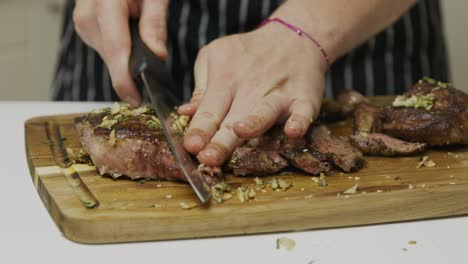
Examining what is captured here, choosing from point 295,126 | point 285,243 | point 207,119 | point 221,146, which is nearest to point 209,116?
point 207,119

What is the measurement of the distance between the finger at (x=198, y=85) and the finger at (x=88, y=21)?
34 centimetres

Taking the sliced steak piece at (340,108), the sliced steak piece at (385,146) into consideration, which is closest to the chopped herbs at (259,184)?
the sliced steak piece at (385,146)

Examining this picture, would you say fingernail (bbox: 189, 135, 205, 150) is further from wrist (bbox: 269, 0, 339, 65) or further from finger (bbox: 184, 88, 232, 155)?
wrist (bbox: 269, 0, 339, 65)

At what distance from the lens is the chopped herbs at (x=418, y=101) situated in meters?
1.88

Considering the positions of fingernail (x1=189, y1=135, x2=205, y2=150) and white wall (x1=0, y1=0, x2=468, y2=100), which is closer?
fingernail (x1=189, y1=135, x2=205, y2=150)

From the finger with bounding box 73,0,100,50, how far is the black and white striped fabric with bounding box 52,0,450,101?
400 millimetres

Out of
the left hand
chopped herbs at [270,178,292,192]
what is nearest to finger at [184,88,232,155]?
the left hand

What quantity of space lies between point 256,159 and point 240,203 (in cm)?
19

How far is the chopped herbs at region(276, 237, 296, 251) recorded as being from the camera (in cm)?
138

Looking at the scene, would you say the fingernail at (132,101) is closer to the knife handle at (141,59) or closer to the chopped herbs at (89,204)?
the knife handle at (141,59)

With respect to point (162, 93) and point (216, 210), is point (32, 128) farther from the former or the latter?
point (216, 210)

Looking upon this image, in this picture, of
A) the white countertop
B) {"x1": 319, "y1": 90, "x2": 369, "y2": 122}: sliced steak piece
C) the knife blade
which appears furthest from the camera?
{"x1": 319, "y1": 90, "x2": 369, "y2": 122}: sliced steak piece

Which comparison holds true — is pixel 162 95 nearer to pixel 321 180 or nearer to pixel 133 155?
pixel 133 155

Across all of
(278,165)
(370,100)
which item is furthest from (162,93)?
(370,100)
